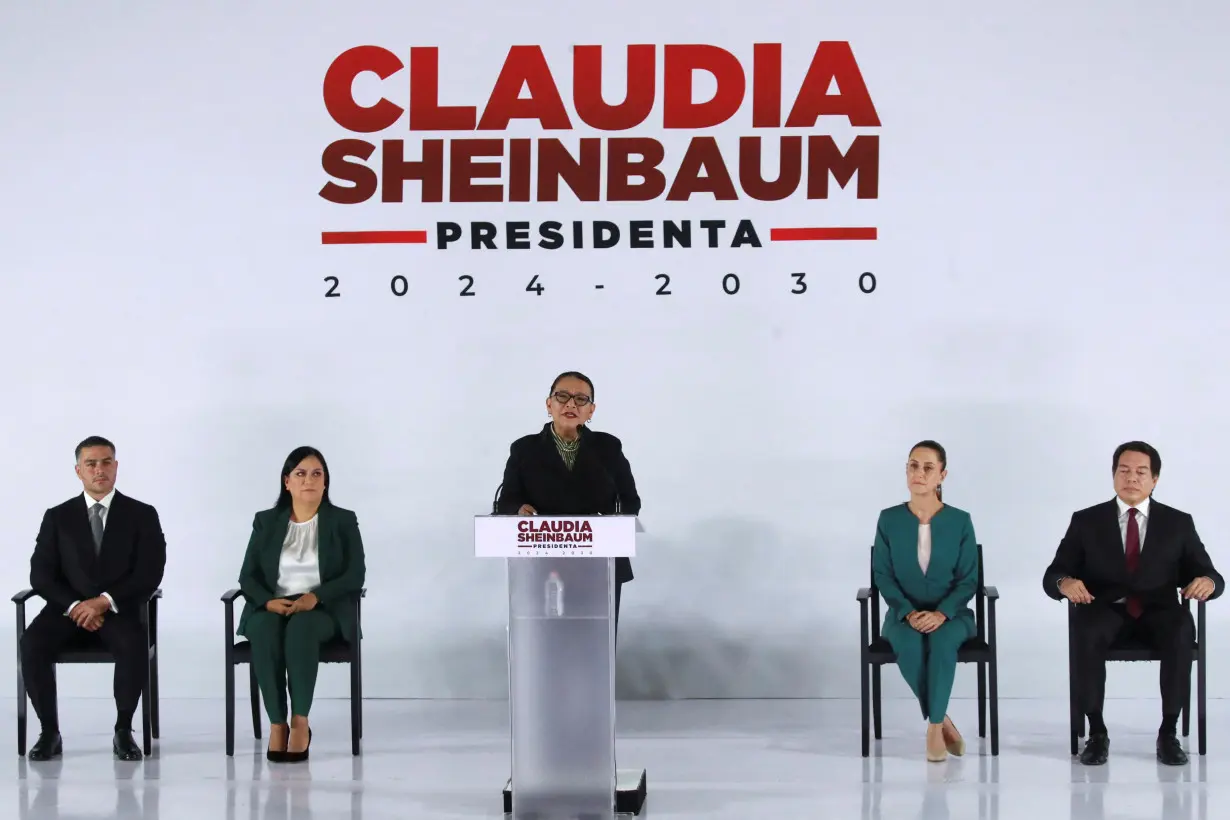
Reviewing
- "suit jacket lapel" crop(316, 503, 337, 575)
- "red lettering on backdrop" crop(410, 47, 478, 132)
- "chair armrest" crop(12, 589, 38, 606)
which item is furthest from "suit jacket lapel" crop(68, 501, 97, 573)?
"red lettering on backdrop" crop(410, 47, 478, 132)

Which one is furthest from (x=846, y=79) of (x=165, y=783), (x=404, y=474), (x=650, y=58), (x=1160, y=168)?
(x=165, y=783)

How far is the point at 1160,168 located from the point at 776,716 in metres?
2.98

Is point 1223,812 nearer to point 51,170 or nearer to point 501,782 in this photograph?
point 501,782

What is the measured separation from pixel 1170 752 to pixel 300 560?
3.32 meters

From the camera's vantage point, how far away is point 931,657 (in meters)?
5.38

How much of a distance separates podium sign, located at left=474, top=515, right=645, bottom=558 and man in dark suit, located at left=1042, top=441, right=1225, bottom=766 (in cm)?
204

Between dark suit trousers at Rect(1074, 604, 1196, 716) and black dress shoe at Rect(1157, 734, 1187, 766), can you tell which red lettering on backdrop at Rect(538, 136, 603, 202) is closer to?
dark suit trousers at Rect(1074, 604, 1196, 716)

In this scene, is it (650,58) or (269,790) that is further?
(650,58)

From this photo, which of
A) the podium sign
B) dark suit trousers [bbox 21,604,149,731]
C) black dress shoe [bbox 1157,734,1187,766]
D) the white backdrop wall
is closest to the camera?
the podium sign

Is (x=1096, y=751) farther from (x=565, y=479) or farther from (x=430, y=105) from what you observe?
(x=430, y=105)

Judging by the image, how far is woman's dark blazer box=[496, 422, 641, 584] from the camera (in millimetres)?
5547

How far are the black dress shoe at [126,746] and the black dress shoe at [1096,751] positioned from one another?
348 centimetres

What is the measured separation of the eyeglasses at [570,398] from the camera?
5.50 metres

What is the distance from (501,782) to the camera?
5082mm
